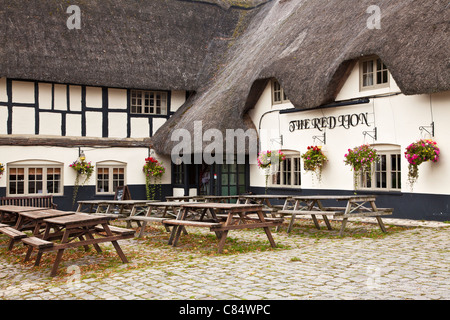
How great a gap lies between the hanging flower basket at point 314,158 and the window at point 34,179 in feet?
27.0

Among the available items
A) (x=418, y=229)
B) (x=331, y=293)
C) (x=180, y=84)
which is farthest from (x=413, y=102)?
(x=180, y=84)

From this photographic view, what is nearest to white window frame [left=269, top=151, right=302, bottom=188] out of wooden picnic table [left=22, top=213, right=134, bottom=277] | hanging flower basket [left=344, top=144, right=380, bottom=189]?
hanging flower basket [left=344, top=144, right=380, bottom=189]

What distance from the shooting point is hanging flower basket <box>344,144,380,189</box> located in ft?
38.8

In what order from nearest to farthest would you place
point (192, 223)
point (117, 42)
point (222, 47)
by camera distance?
1. point (192, 223)
2. point (117, 42)
3. point (222, 47)

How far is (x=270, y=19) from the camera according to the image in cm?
1941

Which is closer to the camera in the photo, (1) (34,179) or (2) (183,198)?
(2) (183,198)

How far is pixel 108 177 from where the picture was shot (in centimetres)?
1762

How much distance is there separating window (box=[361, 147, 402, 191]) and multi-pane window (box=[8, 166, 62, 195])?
391 inches

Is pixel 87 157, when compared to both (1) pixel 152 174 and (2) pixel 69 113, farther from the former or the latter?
(1) pixel 152 174

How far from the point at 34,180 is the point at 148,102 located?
4846 millimetres

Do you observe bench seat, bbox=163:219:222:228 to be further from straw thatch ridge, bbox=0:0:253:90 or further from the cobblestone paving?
straw thatch ridge, bbox=0:0:253:90

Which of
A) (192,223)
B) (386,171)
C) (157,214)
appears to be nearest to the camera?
(192,223)

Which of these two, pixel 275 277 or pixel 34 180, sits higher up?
pixel 34 180

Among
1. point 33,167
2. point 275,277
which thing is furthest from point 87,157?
point 275,277
